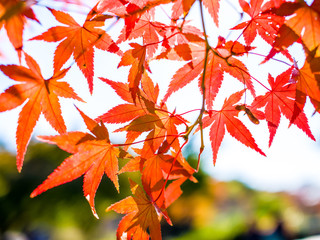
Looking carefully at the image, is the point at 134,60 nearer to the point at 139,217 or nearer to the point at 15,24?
the point at 15,24

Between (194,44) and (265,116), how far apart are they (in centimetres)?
24

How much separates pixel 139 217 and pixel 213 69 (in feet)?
1.16

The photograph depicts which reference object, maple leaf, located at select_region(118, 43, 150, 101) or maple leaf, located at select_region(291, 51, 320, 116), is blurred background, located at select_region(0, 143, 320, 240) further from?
maple leaf, located at select_region(118, 43, 150, 101)

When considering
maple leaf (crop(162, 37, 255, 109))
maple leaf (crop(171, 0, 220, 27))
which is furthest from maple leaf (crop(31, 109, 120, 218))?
maple leaf (crop(171, 0, 220, 27))

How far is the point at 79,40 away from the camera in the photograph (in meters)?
0.50

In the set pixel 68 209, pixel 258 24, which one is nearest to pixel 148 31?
pixel 258 24

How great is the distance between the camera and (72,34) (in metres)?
0.49

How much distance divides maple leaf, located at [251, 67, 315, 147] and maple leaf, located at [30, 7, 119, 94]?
0.36 metres

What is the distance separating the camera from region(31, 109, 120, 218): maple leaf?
414mm

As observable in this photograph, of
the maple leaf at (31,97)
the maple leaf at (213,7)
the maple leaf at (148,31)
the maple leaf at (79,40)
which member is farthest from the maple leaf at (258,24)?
the maple leaf at (31,97)

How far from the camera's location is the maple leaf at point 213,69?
1.70 feet

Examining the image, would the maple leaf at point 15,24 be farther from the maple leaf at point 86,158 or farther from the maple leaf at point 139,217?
the maple leaf at point 139,217

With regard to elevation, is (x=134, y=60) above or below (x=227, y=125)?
above

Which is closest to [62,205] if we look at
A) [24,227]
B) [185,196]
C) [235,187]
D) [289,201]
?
[24,227]
